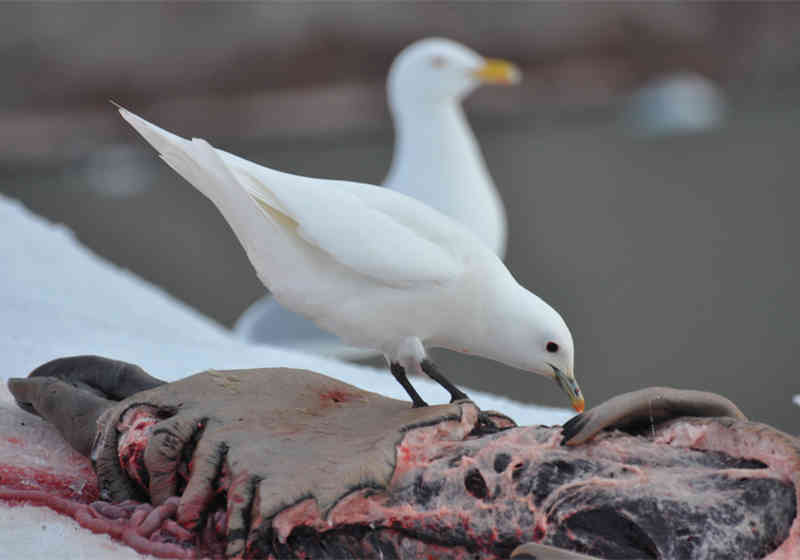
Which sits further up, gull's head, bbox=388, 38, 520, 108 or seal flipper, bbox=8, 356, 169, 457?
gull's head, bbox=388, 38, 520, 108

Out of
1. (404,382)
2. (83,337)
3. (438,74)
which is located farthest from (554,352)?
(438,74)

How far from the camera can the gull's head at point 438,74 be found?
6.75 feet

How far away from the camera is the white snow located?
0.83 m

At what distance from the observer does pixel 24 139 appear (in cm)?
425

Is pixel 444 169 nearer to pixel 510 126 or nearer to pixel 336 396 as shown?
pixel 336 396

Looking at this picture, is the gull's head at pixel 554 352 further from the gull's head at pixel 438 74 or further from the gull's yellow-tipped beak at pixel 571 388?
the gull's head at pixel 438 74

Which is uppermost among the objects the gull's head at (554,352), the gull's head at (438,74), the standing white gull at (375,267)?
the gull's head at (438,74)

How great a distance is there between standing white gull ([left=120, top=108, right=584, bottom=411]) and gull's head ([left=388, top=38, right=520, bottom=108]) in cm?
107

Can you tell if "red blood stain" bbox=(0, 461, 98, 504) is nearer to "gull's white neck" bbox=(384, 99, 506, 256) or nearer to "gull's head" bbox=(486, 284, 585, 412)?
"gull's head" bbox=(486, 284, 585, 412)

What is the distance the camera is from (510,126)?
4.47m

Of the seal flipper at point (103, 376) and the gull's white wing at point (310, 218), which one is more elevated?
the gull's white wing at point (310, 218)

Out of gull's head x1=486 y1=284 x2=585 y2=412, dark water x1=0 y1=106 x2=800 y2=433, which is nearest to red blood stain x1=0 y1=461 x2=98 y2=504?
gull's head x1=486 y1=284 x2=585 y2=412

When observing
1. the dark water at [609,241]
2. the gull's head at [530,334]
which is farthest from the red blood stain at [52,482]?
the dark water at [609,241]

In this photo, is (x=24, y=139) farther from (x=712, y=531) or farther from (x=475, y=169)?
(x=712, y=531)
